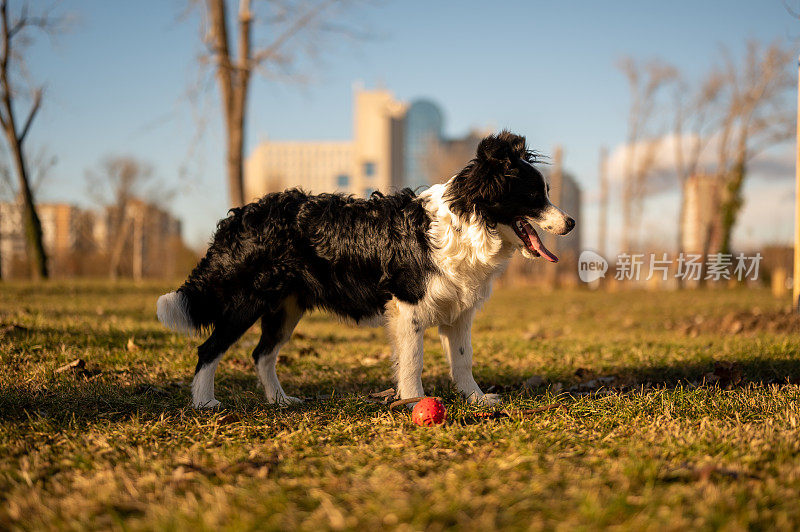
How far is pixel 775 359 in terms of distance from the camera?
5.22 meters

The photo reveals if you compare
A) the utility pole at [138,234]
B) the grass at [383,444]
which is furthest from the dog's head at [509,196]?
the utility pole at [138,234]

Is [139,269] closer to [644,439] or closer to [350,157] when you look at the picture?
[644,439]

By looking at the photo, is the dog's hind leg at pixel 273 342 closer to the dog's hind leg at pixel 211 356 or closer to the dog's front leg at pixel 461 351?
the dog's hind leg at pixel 211 356

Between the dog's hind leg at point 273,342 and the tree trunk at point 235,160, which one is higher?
the tree trunk at point 235,160

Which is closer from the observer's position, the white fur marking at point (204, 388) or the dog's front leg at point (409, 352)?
the dog's front leg at point (409, 352)

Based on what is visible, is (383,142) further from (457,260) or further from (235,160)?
(457,260)

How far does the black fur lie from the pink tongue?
102 mm

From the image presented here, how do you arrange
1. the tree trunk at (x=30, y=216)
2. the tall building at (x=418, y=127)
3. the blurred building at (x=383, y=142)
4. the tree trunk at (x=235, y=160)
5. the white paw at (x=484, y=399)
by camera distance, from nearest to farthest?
the white paw at (x=484, y=399) → the tree trunk at (x=235, y=160) → the tree trunk at (x=30, y=216) → the blurred building at (x=383, y=142) → the tall building at (x=418, y=127)

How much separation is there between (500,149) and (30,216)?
1754 cm

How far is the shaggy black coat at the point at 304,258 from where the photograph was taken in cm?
388

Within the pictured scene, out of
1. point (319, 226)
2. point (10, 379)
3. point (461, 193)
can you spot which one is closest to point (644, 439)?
point (461, 193)

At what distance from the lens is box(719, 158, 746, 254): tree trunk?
1104 inches

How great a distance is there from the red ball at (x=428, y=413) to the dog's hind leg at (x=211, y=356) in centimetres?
134

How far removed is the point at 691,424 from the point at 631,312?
9.50 metres
